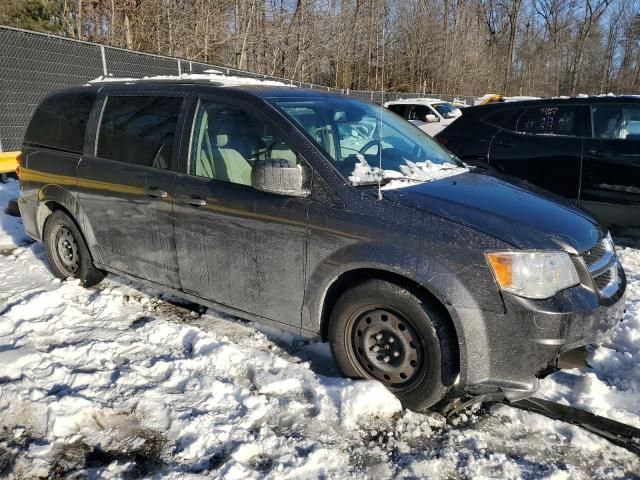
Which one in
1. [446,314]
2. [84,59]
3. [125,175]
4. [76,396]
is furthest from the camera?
[84,59]

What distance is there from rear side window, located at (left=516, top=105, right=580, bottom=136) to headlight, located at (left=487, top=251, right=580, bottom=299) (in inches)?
174

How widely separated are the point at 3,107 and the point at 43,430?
8409 mm

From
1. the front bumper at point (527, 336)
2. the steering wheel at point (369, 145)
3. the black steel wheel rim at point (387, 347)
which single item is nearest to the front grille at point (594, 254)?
the front bumper at point (527, 336)

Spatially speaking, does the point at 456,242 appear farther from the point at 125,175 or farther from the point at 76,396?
the point at 125,175

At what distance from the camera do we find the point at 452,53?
136 feet

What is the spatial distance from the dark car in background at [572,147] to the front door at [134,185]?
170 inches

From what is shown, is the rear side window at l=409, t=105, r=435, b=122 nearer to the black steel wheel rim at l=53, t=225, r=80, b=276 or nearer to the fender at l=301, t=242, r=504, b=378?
the black steel wheel rim at l=53, t=225, r=80, b=276

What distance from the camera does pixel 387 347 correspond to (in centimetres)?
295

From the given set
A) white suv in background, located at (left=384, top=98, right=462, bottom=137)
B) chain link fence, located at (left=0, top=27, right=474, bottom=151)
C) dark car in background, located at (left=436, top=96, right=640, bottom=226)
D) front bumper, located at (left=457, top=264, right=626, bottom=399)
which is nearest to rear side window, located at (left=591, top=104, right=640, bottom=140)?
dark car in background, located at (left=436, top=96, right=640, bottom=226)

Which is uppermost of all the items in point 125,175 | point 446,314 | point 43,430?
point 125,175

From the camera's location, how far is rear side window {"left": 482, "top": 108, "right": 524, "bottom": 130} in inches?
263

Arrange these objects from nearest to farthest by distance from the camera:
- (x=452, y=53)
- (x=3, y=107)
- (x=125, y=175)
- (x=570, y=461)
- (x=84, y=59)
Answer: (x=570, y=461) → (x=125, y=175) → (x=3, y=107) → (x=84, y=59) → (x=452, y=53)

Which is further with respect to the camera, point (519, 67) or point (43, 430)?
point (519, 67)

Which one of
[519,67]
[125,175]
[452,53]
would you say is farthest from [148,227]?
[519,67]
